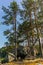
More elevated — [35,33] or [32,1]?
[32,1]

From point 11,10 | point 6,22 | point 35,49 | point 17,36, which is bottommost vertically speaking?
point 35,49

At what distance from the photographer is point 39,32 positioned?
22.3m

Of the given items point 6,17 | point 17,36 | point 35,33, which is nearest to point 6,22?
point 6,17

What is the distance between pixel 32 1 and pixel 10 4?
2.77 m

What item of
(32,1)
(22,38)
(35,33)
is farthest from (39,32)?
(32,1)

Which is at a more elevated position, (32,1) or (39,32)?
(32,1)

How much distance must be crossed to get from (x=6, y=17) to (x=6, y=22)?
0.60 metres

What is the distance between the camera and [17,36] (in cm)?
2238

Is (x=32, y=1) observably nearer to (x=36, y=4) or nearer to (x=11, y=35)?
(x=36, y=4)

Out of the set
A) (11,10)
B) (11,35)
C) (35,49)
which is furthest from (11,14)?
(35,49)

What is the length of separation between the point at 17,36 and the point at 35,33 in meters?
2.21

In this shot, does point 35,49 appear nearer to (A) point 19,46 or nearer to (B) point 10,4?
(A) point 19,46

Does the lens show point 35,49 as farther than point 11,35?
Yes

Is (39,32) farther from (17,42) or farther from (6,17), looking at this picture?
(6,17)
